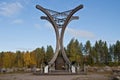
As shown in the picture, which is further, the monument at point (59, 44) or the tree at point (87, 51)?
the tree at point (87, 51)

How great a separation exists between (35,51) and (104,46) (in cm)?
2650

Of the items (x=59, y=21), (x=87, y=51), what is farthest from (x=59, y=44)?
(x=87, y=51)

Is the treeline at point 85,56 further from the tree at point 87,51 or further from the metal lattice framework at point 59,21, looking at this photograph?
the metal lattice framework at point 59,21

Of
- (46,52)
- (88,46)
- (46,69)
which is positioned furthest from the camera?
(46,52)

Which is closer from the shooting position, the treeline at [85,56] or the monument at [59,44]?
the monument at [59,44]

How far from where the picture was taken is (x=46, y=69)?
39344 millimetres

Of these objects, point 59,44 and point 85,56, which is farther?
point 85,56

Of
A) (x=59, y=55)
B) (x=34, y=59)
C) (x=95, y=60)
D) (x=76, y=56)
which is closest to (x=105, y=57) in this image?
(x=95, y=60)

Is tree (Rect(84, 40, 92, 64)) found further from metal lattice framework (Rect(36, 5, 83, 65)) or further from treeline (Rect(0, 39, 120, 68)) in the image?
metal lattice framework (Rect(36, 5, 83, 65))

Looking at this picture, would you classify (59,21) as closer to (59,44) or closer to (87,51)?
(59,44)

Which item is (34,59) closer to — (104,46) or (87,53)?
(87,53)

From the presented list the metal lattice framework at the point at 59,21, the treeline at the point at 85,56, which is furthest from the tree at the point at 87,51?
the metal lattice framework at the point at 59,21

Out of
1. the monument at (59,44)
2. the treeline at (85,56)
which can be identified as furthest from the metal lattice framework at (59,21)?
the treeline at (85,56)

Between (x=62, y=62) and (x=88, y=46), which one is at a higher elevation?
(x=88, y=46)
